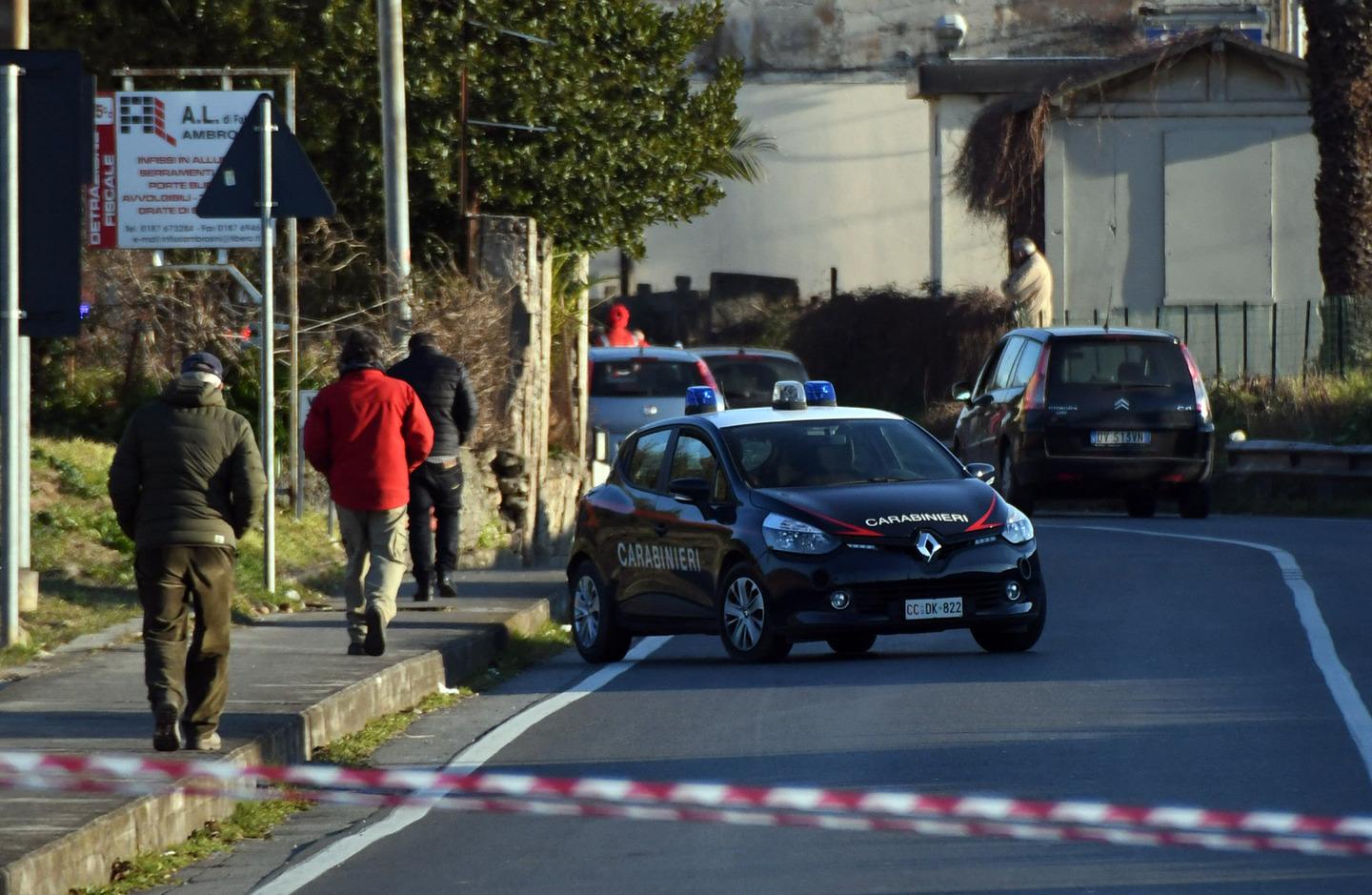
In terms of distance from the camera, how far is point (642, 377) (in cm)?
2458

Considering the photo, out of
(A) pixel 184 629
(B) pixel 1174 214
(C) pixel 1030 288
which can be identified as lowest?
(A) pixel 184 629

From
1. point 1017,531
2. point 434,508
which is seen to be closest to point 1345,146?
point 434,508

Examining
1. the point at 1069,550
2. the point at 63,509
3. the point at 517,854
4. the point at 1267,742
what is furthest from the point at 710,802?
the point at 1069,550

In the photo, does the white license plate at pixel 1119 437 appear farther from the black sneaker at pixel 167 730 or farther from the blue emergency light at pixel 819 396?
the black sneaker at pixel 167 730

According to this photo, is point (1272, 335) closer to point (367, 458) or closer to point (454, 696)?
point (367, 458)

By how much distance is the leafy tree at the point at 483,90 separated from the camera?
21.8 m

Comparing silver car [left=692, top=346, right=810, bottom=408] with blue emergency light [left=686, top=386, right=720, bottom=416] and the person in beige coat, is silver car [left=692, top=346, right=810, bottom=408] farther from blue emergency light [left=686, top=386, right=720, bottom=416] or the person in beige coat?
blue emergency light [left=686, top=386, right=720, bottom=416]

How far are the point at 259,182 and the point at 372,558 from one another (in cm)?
296

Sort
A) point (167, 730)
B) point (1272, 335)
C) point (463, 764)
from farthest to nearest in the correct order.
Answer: point (1272, 335) < point (463, 764) < point (167, 730)

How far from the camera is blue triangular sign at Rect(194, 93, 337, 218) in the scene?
14500 millimetres

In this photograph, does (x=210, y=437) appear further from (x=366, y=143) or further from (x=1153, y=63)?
(x=1153, y=63)

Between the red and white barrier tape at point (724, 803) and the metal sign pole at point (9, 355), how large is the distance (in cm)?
310

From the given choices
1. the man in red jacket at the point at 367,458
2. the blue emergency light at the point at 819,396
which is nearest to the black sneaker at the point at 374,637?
the man in red jacket at the point at 367,458

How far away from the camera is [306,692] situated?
1088 centimetres
